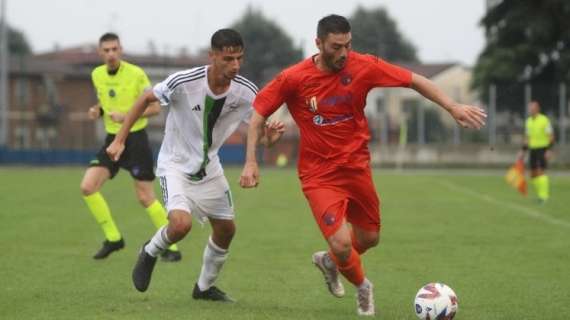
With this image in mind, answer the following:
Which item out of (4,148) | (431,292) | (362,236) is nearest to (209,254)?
(362,236)

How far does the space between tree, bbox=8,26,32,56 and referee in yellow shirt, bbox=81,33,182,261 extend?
10781cm

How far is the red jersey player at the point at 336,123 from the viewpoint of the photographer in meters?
7.80

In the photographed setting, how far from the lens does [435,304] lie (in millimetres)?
7434

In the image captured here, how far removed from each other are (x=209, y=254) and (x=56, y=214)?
443 inches

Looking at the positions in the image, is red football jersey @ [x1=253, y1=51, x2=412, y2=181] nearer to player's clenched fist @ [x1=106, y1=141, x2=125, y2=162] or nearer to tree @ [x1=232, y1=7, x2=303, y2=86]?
player's clenched fist @ [x1=106, y1=141, x2=125, y2=162]

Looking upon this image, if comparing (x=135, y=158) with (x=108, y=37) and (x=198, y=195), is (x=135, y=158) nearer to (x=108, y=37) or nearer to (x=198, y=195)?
(x=108, y=37)

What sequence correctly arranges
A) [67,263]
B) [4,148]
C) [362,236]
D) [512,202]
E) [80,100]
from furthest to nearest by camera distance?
[80,100], [4,148], [512,202], [67,263], [362,236]

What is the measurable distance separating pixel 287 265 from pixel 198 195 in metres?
3.40

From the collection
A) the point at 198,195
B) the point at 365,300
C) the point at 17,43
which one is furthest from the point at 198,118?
the point at 17,43

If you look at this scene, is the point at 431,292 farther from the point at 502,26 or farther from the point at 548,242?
the point at 502,26

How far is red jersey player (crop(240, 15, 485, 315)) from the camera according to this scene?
7.80 m

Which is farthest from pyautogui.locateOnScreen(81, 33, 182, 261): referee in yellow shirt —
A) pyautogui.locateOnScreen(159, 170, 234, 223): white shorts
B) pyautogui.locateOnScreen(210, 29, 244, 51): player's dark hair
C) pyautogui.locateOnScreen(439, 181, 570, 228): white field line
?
pyautogui.locateOnScreen(439, 181, 570, 228): white field line

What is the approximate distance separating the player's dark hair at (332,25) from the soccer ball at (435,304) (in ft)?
6.40

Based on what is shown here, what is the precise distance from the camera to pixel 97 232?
51.6 ft
